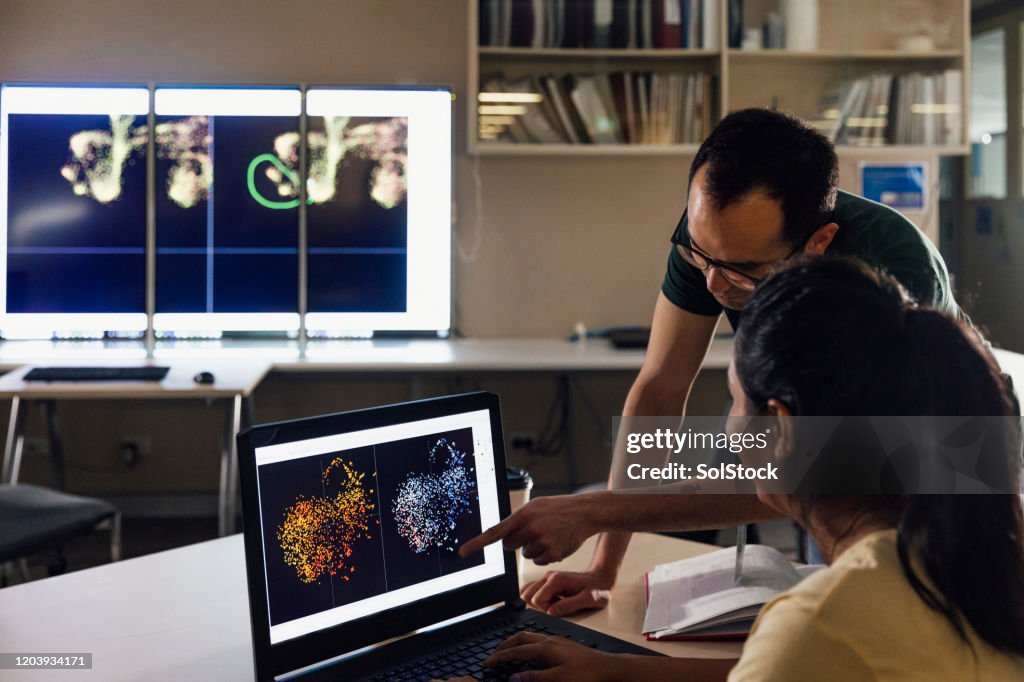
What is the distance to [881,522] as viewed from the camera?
82 centimetres

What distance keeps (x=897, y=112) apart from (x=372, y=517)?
326 centimetres

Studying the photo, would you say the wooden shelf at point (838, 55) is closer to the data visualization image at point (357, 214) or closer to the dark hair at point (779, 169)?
the data visualization image at point (357, 214)

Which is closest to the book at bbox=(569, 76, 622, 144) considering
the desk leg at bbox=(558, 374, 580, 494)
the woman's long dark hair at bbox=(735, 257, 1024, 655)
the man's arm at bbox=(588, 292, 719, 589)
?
the desk leg at bbox=(558, 374, 580, 494)

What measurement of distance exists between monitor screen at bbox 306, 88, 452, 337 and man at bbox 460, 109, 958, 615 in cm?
248

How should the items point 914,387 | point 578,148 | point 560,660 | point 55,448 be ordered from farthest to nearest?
point 578,148, point 55,448, point 560,660, point 914,387

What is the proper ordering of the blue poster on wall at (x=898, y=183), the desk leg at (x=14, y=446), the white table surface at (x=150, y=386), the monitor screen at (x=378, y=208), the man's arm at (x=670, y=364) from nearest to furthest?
the man's arm at (x=670, y=364) → the white table surface at (x=150, y=386) → the desk leg at (x=14, y=446) → the monitor screen at (x=378, y=208) → the blue poster on wall at (x=898, y=183)

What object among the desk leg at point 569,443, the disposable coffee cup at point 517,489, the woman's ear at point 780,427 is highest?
the woman's ear at point 780,427

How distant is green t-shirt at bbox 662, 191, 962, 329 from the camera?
127 cm

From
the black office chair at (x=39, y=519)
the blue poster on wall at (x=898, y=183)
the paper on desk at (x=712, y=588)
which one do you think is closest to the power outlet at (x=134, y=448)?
the black office chair at (x=39, y=519)

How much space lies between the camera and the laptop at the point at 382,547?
102 cm

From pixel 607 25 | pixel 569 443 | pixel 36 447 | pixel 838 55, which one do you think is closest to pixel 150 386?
pixel 36 447

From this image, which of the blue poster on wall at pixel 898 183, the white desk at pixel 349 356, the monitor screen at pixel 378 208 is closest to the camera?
the white desk at pixel 349 356

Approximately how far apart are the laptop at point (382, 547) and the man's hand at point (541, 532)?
0.04 m

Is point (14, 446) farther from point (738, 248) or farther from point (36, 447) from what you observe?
point (738, 248)
